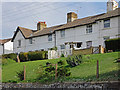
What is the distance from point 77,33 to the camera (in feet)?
103

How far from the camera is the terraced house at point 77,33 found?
2786cm

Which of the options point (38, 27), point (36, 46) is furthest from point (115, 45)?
point (38, 27)

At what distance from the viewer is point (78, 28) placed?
3152 cm

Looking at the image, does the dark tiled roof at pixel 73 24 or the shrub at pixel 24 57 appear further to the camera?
the shrub at pixel 24 57

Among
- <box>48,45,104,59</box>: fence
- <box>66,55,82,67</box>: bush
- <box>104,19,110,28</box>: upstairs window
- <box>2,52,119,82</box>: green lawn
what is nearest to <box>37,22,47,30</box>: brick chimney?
<box>48,45,104,59</box>: fence

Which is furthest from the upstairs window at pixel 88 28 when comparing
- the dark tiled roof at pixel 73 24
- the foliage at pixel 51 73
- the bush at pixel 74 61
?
the foliage at pixel 51 73

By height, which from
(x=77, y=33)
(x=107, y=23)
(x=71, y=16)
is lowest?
(x=77, y=33)

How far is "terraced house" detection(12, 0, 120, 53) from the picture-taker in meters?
27.9

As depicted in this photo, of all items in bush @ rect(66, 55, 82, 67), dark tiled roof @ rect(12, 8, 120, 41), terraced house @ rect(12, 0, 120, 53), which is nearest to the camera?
bush @ rect(66, 55, 82, 67)

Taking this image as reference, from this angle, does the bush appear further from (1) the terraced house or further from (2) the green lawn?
(1) the terraced house

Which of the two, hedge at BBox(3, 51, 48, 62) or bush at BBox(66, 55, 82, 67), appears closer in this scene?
bush at BBox(66, 55, 82, 67)

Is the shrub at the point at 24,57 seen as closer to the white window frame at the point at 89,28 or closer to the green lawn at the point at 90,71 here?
the white window frame at the point at 89,28

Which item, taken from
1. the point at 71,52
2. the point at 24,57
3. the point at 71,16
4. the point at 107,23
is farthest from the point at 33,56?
the point at 107,23

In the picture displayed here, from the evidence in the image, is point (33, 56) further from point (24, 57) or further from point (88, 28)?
point (88, 28)
